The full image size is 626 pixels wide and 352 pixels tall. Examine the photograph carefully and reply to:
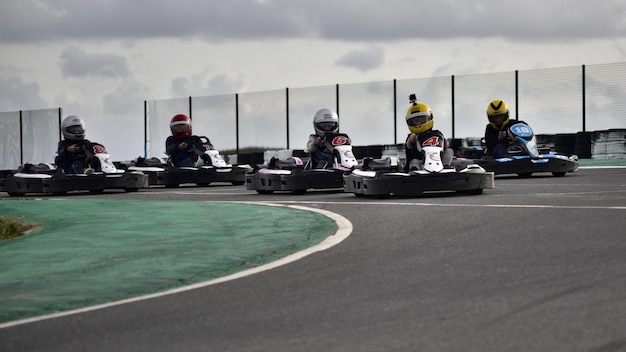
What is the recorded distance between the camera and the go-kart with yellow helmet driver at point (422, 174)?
14977 millimetres

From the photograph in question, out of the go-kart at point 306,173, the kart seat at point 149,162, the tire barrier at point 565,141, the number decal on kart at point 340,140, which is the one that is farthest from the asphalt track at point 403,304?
the tire barrier at point 565,141

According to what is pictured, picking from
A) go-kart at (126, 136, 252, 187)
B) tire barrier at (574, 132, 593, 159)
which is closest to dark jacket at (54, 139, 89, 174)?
go-kart at (126, 136, 252, 187)

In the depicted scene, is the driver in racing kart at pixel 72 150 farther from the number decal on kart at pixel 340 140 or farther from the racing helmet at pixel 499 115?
the racing helmet at pixel 499 115

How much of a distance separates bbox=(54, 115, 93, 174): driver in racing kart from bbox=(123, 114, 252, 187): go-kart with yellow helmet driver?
2.05 metres

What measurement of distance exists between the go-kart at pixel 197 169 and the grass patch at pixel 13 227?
36.3 feet

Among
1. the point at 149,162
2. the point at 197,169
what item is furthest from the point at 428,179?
the point at 149,162

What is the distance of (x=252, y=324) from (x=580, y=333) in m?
1.57

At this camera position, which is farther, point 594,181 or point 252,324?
point 594,181

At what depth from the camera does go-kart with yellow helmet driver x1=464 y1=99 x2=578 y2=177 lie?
70.1 feet

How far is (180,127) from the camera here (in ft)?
82.4

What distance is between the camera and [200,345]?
5.07 metres

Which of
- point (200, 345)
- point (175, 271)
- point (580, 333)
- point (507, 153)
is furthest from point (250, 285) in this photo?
point (507, 153)

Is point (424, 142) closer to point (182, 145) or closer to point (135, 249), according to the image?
point (135, 249)

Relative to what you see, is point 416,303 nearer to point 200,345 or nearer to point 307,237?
point 200,345
